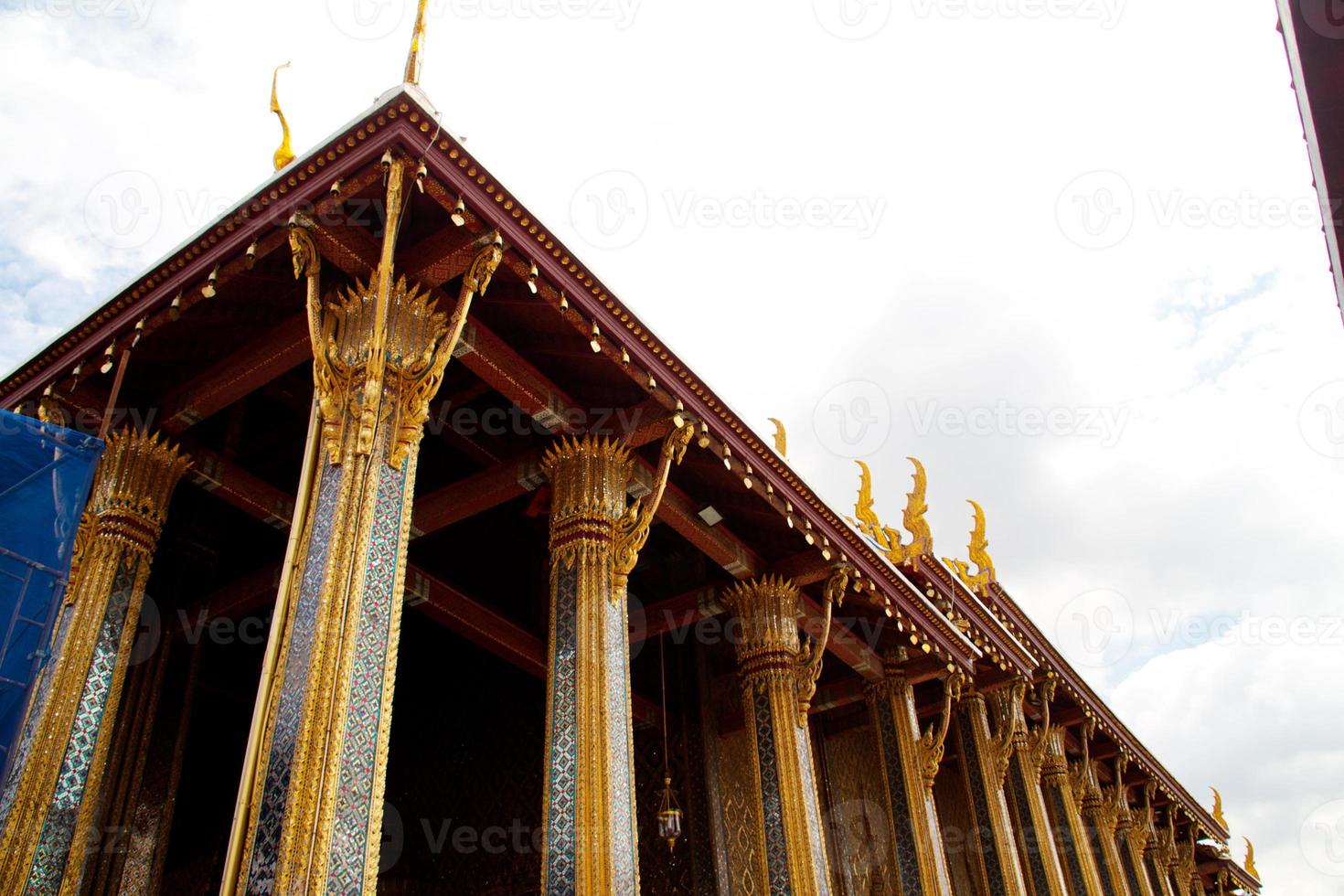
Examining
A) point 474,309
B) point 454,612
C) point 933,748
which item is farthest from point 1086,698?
point 474,309

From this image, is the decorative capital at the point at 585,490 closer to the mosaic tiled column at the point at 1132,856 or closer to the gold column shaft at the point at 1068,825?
the gold column shaft at the point at 1068,825

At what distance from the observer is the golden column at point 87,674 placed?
5512mm

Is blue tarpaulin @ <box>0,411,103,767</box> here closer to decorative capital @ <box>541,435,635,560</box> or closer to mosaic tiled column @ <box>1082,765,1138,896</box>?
decorative capital @ <box>541,435,635,560</box>

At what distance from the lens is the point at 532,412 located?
270 inches

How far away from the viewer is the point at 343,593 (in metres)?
4.76

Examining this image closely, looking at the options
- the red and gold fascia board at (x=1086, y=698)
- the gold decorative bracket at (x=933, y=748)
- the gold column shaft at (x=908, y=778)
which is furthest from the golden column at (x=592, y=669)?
the red and gold fascia board at (x=1086, y=698)

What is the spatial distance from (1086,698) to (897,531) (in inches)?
202

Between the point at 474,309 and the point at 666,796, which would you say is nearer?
the point at 474,309

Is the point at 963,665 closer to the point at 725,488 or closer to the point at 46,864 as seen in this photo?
the point at 725,488

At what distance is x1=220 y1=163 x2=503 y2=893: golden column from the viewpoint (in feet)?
13.9

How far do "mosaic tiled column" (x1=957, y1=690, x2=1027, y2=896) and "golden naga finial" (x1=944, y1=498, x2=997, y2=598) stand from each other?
54.9 inches

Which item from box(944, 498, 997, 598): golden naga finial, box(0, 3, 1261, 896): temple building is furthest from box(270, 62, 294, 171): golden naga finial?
box(944, 498, 997, 598): golden naga finial

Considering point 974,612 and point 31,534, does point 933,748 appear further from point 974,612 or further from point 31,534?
point 31,534

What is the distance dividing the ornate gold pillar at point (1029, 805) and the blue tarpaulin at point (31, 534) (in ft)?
31.5
